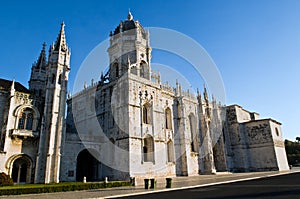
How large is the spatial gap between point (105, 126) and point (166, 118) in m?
10.9

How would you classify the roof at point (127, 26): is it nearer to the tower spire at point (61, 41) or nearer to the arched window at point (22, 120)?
the tower spire at point (61, 41)

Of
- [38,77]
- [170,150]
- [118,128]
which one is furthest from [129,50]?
[170,150]

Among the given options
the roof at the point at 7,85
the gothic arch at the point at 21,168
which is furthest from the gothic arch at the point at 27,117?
the gothic arch at the point at 21,168

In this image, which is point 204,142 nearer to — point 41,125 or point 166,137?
point 166,137

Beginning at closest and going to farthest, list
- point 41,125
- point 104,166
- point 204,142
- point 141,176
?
point 41,125, point 141,176, point 104,166, point 204,142

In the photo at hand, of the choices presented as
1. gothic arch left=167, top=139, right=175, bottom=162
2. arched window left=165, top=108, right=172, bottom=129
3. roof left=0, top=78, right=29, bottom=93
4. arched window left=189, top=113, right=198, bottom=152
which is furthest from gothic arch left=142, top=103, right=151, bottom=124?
roof left=0, top=78, right=29, bottom=93

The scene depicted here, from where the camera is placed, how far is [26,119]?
2680 centimetres

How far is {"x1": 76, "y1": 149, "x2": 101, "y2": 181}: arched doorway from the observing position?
31750mm

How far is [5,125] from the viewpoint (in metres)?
24.7

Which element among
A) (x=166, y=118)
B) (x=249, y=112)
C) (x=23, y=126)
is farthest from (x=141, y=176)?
(x=249, y=112)

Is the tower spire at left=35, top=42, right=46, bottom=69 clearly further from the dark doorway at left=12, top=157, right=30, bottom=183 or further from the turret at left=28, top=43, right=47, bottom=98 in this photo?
the dark doorway at left=12, top=157, right=30, bottom=183

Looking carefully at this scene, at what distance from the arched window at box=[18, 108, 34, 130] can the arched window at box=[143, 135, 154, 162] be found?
15.8 metres

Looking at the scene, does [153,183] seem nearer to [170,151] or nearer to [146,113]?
[146,113]

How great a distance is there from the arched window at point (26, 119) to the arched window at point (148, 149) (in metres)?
15.8
